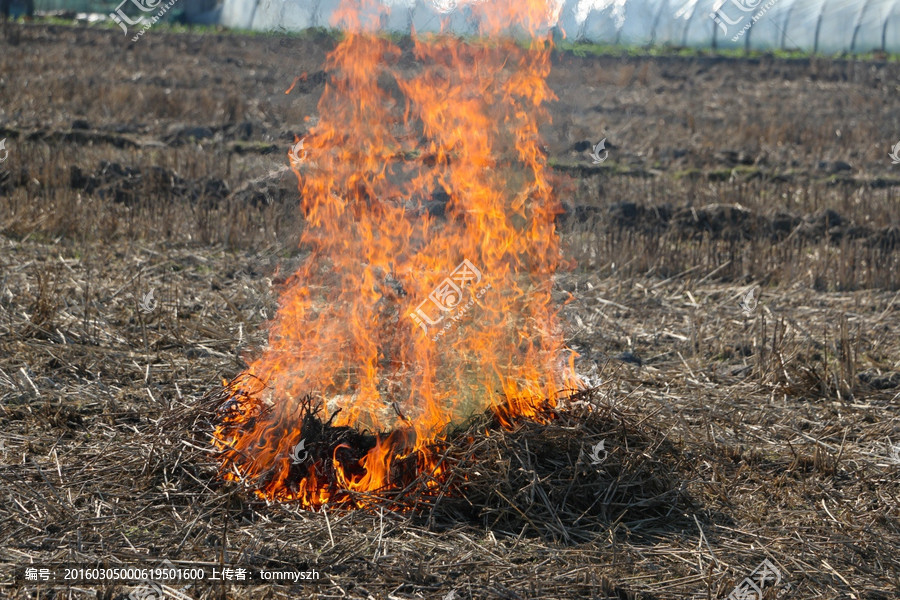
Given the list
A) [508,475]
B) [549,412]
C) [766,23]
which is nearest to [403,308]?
[549,412]

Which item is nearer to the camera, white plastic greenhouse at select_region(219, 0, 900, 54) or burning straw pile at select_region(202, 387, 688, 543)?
burning straw pile at select_region(202, 387, 688, 543)

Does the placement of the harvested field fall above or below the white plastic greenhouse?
below

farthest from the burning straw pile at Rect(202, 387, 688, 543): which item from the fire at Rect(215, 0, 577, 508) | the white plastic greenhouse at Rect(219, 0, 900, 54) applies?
the white plastic greenhouse at Rect(219, 0, 900, 54)

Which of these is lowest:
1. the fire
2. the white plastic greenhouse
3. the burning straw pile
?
the burning straw pile

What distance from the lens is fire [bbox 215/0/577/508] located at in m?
4.36

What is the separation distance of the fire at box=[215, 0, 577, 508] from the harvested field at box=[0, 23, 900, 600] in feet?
0.59

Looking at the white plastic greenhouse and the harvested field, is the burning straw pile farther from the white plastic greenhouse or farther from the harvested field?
the white plastic greenhouse

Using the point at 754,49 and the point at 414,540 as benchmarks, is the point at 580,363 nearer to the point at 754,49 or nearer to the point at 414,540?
the point at 414,540

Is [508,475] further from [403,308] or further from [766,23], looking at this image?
[766,23]

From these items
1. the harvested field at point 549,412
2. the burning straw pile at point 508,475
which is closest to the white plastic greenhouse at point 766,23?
the harvested field at point 549,412

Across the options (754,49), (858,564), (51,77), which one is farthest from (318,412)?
(754,49)

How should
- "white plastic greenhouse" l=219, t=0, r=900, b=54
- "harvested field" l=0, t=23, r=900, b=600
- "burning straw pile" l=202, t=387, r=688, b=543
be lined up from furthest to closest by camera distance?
"white plastic greenhouse" l=219, t=0, r=900, b=54 → "burning straw pile" l=202, t=387, r=688, b=543 → "harvested field" l=0, t=23, r=900, b=600

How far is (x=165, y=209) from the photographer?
9477 mm

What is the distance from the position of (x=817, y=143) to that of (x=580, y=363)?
10288mm
